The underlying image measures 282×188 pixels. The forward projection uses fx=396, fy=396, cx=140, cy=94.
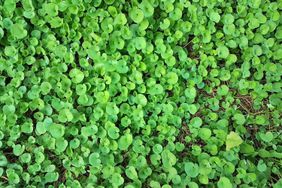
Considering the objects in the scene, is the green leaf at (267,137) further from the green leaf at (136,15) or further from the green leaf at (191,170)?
the green leaf at (136,15)

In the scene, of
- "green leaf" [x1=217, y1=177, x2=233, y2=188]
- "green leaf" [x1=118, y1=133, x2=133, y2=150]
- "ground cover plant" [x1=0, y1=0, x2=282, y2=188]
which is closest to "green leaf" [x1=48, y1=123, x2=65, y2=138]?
"ground cover plant" [x1=0, y1=0, x2=282, y2=188]

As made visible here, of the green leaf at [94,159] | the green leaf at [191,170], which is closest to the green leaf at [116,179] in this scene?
the green leaf at [94,159]

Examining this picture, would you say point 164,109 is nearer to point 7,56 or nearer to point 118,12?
point 118,12

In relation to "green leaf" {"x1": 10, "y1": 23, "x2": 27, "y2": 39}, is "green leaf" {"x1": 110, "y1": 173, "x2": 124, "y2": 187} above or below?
below

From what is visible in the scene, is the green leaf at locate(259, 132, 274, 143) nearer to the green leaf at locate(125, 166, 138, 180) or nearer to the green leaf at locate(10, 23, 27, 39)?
the green leaf at locate(125, 166, 138, 180)

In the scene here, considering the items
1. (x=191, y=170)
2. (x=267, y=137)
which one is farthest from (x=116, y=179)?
(x=267, y=137)

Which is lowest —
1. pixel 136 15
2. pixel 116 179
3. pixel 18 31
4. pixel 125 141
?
pixel 116 179

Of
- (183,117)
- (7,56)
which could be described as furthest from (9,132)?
(183,117)

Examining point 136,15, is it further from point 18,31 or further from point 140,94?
point 18,31
